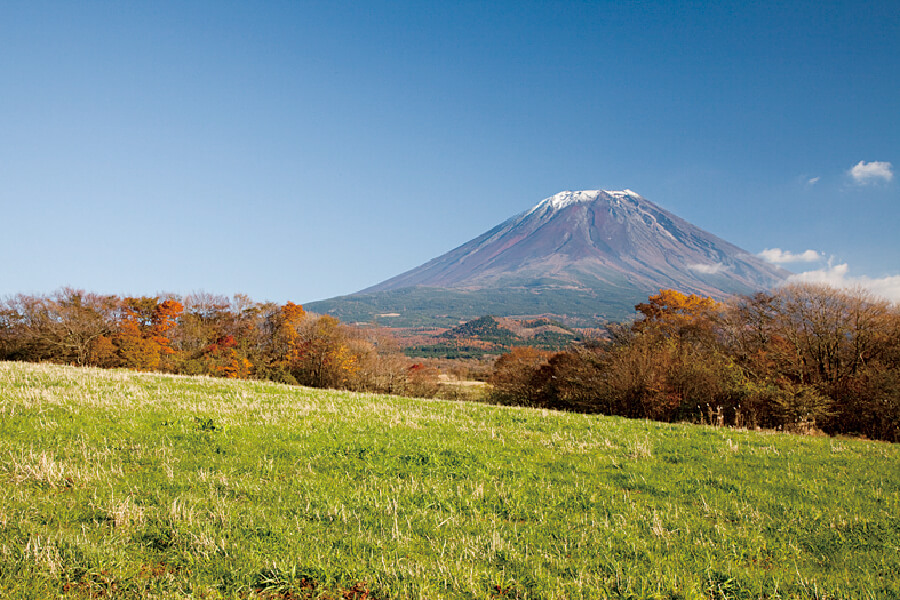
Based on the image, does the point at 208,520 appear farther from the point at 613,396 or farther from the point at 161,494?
the point at 613,396

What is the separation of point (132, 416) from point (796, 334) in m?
36.2

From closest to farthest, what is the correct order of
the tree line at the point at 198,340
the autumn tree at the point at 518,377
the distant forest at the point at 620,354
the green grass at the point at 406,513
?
the green grass at the point at 406,513 < the distant forest at the point at 620,354 < the tree line at the point at 198,340 < the autumn tree at the point at 518,377

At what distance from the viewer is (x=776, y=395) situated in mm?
24250

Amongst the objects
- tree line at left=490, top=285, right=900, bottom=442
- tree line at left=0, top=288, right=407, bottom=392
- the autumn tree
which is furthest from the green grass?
the autumn tree

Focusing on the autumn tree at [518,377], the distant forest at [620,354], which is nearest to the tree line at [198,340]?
the distant forest at [620,354]

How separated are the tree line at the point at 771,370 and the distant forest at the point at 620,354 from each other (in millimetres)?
87

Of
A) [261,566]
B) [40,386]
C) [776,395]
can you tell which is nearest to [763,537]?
[261,566]

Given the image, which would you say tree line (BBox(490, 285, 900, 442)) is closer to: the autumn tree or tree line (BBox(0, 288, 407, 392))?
the autumn tree

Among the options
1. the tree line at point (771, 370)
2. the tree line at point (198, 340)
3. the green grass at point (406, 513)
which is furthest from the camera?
the tree line at point (198, 340)

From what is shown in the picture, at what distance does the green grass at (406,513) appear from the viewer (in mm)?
3953

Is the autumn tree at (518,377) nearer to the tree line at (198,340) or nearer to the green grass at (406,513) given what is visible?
the tree line at (198,340)

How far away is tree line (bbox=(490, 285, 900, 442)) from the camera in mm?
23859

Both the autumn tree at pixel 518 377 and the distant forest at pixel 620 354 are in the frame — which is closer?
the distant forest at pixel 620 354

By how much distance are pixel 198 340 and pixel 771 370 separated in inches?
2032
